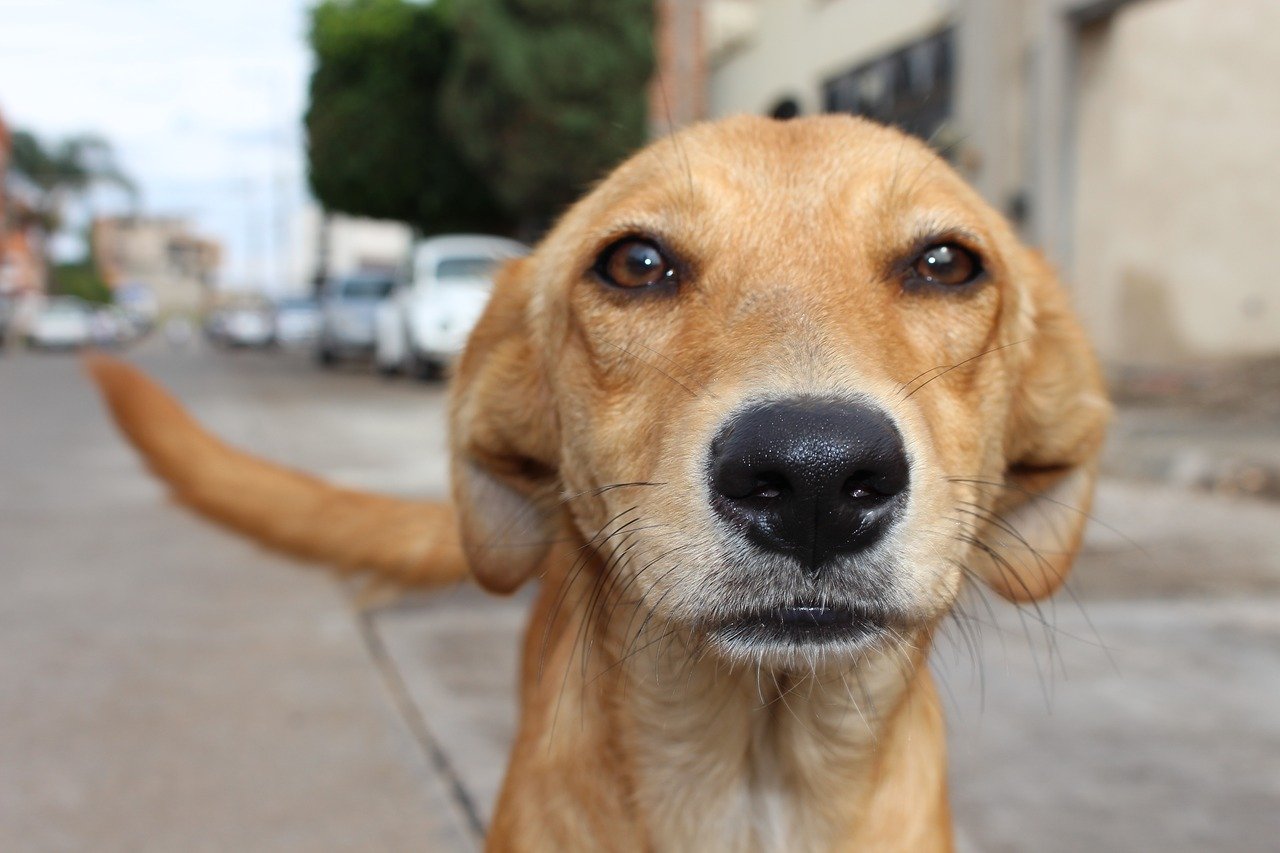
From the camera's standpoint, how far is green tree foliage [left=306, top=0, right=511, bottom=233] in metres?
25.3

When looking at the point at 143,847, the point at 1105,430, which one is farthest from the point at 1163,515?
the point at 143,847

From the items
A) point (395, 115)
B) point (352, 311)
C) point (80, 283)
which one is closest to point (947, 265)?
point (352, 311)

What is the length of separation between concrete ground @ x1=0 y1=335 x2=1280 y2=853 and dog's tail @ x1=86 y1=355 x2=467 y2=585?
13cm

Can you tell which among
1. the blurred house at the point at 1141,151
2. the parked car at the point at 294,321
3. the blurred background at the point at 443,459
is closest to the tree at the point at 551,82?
the blurred background at the point at 443,459

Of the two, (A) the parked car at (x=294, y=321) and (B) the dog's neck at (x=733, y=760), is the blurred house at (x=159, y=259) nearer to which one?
(A) the parked car at (x=294, y=321)

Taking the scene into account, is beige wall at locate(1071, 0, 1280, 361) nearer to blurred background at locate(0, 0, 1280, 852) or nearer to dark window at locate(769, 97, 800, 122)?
blurred background at locate(0, 0, 1280, 852)

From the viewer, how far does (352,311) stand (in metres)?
23.9

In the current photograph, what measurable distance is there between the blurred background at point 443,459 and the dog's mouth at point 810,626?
0.74 m

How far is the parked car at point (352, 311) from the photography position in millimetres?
23719

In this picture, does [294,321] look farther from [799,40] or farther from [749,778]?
[749,778]

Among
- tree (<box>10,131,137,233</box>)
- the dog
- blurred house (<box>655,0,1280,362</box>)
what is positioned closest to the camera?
the dog

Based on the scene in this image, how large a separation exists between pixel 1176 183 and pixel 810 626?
1287cm

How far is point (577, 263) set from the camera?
88.0 inches

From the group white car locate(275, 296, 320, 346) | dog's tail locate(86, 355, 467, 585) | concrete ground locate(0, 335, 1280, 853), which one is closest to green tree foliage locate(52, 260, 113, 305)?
white car locate(275, 296, 320, 346)
